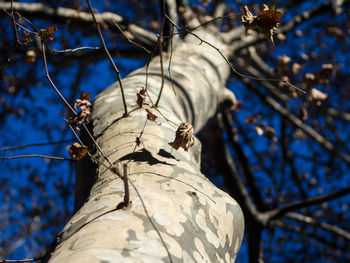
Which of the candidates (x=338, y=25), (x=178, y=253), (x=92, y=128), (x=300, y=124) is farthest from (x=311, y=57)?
(x=178, y=253)

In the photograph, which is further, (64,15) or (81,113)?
(64,15)

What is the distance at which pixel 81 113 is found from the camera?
4.28 ft

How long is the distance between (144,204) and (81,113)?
596 mm

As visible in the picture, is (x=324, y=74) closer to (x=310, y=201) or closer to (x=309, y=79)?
(x=309, y=79)

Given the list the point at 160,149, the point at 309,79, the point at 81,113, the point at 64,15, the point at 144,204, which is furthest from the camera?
the point at 309,79

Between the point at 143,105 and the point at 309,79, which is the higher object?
the point at 309,79

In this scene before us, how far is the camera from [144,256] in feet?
2.24

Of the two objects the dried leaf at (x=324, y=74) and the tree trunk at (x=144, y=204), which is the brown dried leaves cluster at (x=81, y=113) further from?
the dried leaf at (x=324, y=74)

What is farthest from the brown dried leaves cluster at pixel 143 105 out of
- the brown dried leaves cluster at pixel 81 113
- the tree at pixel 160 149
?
the brown dried leaves cluster at pixel 81 113

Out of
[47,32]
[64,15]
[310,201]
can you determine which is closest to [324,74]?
[310,201]

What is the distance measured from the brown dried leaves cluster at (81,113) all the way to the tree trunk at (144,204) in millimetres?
52

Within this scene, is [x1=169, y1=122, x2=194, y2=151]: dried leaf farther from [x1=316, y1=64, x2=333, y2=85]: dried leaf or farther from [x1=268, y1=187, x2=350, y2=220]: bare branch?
[x1=316, y1=64, x2=333, y2=85]: dried leaf

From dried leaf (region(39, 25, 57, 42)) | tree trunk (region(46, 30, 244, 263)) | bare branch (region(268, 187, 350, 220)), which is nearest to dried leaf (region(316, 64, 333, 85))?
bare branch (region(268, 187, 350, 220))

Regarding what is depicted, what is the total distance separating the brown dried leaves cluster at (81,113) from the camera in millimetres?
1266
